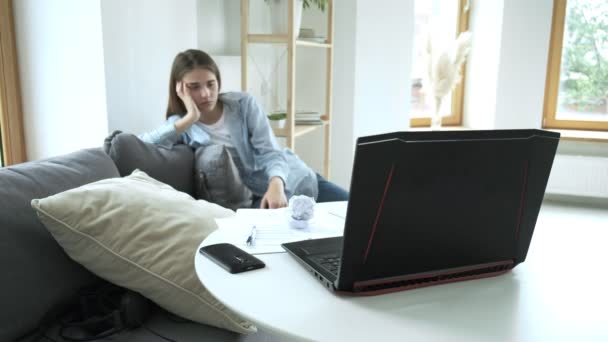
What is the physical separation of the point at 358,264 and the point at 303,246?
249mm

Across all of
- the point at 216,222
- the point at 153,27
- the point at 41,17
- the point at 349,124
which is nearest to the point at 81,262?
the point at 216,222

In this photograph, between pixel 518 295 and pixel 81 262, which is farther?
pixel 81 262

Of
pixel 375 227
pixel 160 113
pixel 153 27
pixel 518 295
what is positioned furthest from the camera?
pixel 160 113

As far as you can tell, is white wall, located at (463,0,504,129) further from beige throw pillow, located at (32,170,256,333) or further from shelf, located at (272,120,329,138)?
beige throw pillow, located at (32,170,256,333)

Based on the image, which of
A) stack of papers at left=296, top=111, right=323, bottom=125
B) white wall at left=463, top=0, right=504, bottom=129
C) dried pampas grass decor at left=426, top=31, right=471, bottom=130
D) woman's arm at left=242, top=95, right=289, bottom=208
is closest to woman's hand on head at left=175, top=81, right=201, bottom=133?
woman's arm at left=242, top=95, right=289, bottom=208

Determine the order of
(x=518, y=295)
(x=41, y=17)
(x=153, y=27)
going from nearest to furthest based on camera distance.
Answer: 1. (x=518, y=295)
2. (x=41, y=17)
3. (x=153, y=27)

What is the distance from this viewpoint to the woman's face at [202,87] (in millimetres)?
2160

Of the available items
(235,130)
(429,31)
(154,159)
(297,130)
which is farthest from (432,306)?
(429,31)

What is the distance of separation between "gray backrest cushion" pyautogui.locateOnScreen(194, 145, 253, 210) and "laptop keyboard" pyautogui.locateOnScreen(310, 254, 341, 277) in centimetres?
107

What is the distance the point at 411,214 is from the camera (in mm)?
855

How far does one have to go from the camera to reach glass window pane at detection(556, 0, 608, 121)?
4316 millimetres

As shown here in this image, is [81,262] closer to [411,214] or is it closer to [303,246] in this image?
[303,246]

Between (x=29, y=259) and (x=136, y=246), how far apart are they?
0.22 m

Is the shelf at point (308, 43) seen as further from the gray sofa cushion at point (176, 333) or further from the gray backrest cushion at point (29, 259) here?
the gray sofa cushion at point (176, 333)
